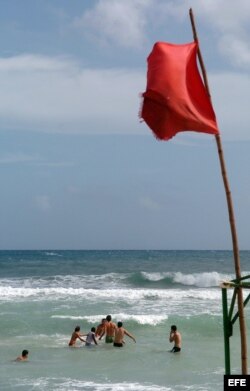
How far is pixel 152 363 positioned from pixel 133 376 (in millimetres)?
1597

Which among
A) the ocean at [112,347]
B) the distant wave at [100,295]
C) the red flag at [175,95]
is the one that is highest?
the red flag at [175,95]

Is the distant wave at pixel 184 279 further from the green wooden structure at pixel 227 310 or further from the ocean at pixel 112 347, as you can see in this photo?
the green wooden structure at pixel 227 310

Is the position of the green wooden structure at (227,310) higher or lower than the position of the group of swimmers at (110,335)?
higher

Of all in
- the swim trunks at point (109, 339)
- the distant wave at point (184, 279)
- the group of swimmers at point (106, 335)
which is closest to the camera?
the group of swimmers at point (106, 335)

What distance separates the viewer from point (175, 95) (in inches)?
257

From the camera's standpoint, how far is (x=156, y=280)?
48469 millimetres

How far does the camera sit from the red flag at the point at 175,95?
→ 6.49m

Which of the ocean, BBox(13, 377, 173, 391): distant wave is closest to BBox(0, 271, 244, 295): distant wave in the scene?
the ocean

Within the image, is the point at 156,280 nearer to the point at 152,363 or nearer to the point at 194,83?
the point at 152,363

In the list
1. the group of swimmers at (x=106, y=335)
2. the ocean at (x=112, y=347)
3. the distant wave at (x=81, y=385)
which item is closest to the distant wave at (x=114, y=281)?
the ocean at (x=112, y=347)

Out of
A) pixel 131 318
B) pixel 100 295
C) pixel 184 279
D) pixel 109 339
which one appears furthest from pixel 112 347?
pixel 184 279

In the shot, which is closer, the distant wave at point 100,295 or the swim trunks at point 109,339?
the swim trunks at point 109,339

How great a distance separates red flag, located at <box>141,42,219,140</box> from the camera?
649cm

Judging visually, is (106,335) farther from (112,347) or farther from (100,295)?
(100,295)
